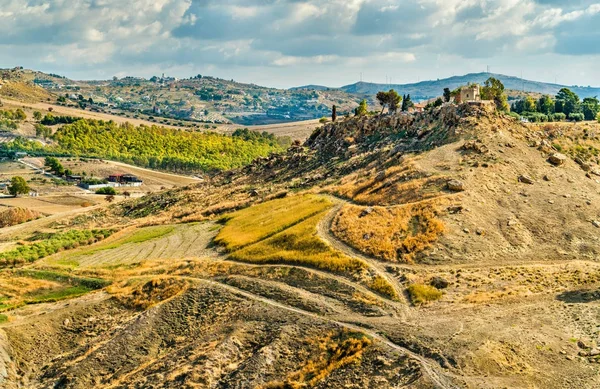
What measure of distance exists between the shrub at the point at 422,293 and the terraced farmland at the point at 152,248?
2776 cm

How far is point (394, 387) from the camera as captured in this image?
118ft

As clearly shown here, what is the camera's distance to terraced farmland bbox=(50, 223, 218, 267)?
73.4m

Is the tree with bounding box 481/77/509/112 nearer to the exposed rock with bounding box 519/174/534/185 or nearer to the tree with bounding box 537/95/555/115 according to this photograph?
the tree with bounding box 537/95/555/115

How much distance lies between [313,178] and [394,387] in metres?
59.4

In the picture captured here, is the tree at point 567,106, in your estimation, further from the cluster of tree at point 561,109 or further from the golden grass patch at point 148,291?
the golden grass patch at point 148,291

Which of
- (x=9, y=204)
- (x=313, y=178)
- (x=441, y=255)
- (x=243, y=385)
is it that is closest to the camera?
(x=243, y=385)

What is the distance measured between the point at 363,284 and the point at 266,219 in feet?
91.4

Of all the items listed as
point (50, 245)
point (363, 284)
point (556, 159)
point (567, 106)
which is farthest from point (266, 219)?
point (567, 106)

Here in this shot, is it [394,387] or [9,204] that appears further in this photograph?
[9,204]

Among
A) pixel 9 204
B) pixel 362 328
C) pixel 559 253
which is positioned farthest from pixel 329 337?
pixel 9 204

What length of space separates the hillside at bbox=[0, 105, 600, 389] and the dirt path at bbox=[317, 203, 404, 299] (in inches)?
8.7

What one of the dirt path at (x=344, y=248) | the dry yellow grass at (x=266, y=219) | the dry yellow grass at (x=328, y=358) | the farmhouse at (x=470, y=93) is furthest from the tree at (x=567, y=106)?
the dry yellow grass at (x=328, y=358)

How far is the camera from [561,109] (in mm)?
130750

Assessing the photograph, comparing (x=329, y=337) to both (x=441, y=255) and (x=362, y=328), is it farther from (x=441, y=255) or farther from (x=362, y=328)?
(x=441, y=255)
